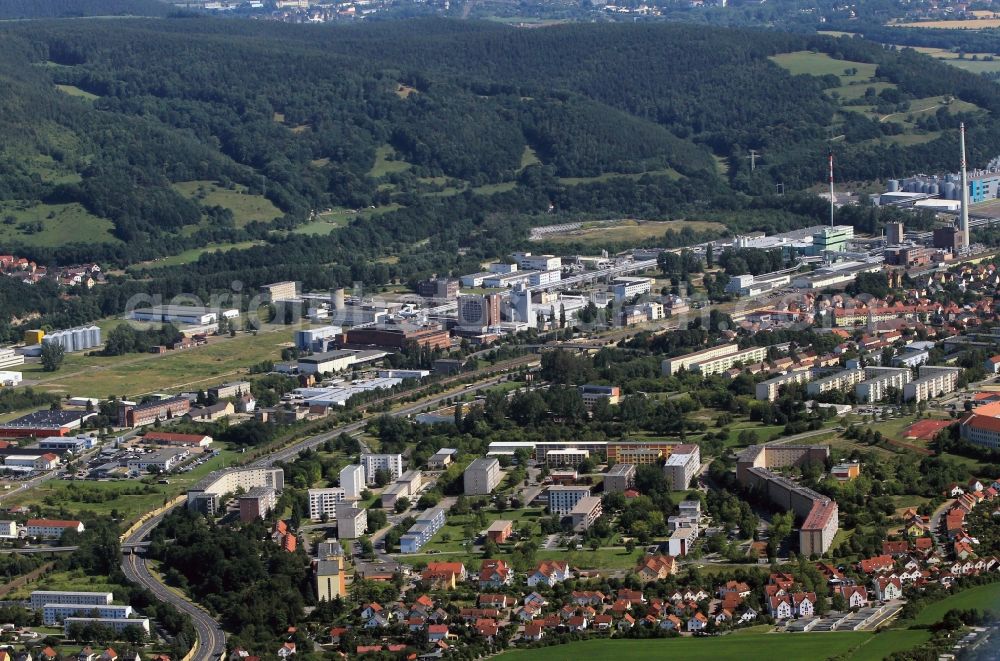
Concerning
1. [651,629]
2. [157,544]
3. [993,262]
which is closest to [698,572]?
[651,629]

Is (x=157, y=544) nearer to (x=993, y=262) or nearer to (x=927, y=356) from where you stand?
(x=927, y=356)

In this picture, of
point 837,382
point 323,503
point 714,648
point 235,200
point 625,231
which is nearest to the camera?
point 714,648

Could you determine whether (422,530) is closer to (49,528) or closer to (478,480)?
(478,480)

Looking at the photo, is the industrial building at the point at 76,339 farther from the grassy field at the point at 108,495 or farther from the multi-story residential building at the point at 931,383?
the multi-story residential building at the point at 931,383

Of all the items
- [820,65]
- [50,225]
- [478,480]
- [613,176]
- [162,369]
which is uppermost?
[820,65]

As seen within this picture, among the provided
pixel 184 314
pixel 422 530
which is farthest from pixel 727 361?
pixel 184 314

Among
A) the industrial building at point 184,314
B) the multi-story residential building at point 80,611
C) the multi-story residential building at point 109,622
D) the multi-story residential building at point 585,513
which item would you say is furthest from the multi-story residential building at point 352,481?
the industrial building at point 184,314

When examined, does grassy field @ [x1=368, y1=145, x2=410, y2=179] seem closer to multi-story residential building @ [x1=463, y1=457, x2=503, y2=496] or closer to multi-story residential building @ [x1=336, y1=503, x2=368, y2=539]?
multi-story residential building @ [x1=463, y1=457, x2=503, y2=496]
